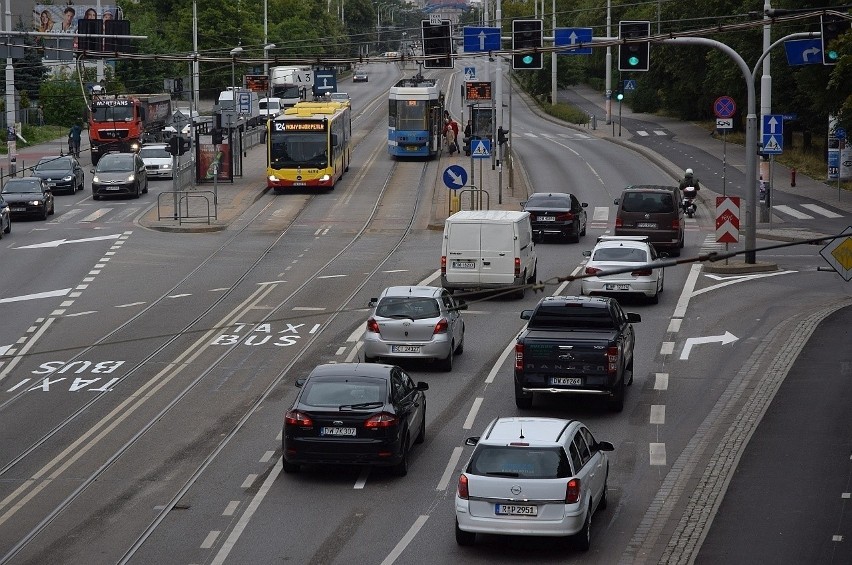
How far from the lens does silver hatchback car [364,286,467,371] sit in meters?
24.9

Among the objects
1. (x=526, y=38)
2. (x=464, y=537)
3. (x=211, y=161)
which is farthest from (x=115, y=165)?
(x=464, y=537)

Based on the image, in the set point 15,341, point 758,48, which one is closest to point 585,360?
point 15,341

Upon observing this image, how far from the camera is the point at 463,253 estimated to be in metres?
31.9

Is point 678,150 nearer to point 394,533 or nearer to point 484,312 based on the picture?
point 484,312

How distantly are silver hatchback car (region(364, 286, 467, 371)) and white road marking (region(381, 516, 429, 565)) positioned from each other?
8.39 meters

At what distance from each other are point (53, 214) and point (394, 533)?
36.2m

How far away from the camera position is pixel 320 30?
141375 millimetres

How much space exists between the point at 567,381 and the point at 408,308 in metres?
4.68

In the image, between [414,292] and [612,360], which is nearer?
[612,360]

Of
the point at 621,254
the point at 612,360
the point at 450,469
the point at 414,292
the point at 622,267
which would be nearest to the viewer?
the point at 450,469

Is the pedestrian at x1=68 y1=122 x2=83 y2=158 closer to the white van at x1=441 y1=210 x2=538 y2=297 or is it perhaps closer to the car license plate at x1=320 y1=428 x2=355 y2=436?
the white van at x1=441 y1=210 x2=538 y2=297

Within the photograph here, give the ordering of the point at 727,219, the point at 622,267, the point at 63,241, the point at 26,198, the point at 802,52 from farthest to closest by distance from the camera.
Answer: the point at 26,198 < the point at 63,241 < the point at 802,52 < the point at 727,219 < the point at 622,267

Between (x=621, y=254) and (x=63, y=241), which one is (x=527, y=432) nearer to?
(x=621, y=254)

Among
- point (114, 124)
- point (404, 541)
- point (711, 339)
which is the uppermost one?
point (114, 124)
